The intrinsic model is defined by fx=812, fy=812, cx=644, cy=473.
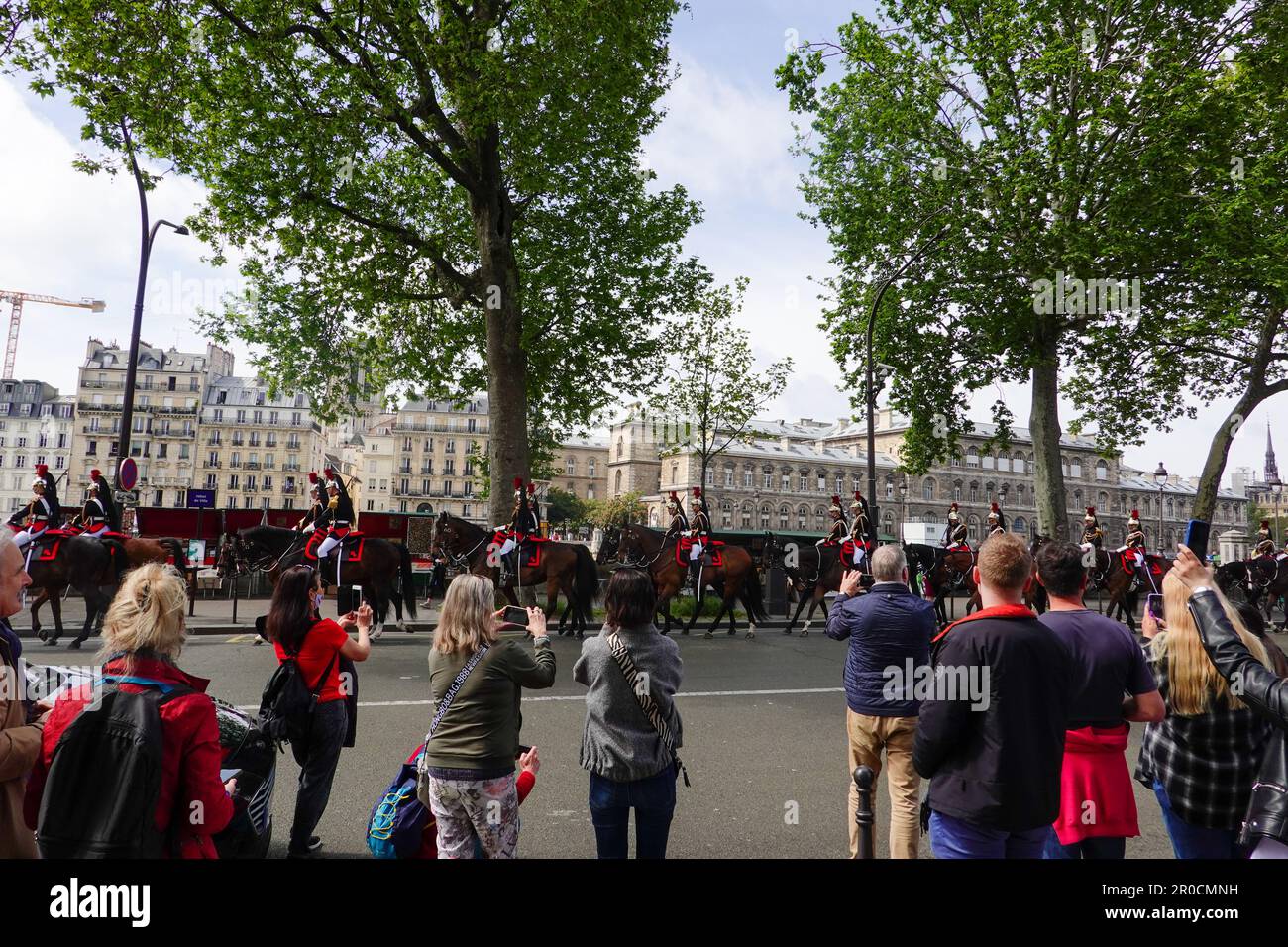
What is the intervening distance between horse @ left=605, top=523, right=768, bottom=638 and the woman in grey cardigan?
43.8 ft

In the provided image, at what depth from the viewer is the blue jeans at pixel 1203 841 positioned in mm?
3668

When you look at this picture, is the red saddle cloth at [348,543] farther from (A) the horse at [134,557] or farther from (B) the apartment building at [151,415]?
(B) the apartment building at [151,415]

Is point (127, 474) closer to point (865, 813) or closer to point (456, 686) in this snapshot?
point (456, 686)

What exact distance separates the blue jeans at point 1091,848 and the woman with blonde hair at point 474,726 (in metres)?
2.48

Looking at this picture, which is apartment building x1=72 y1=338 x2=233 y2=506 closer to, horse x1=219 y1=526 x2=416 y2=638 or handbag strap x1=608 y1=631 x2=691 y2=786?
horse x1=219 y1=526 x2=416 y2=638

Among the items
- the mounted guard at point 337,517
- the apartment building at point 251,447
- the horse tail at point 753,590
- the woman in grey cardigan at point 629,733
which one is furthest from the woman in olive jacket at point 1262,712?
the apartment building at point 251,447

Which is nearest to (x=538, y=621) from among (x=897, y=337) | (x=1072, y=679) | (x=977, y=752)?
(x=977, y=752)

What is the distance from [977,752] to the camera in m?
3.24

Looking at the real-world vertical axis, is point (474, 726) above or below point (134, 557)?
below

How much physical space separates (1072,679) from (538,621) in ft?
8.37

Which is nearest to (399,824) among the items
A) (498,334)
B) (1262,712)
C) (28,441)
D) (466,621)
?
(466,621)

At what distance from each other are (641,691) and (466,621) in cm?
90

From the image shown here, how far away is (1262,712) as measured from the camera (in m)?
2.91

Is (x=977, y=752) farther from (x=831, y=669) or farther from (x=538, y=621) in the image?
(x=831, y=669)
